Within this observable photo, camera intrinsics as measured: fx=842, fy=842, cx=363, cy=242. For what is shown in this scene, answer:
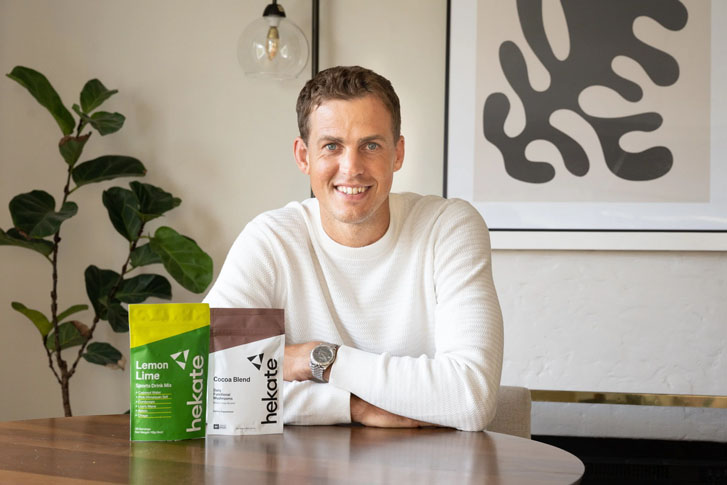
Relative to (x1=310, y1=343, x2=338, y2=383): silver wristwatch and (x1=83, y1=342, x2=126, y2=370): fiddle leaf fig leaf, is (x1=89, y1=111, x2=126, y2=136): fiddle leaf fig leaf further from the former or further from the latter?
(x1=310, y1=343, x2=338, y2=383): silver wristwatch

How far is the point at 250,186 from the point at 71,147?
66 cm

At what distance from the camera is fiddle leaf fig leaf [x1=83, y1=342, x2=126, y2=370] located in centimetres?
303

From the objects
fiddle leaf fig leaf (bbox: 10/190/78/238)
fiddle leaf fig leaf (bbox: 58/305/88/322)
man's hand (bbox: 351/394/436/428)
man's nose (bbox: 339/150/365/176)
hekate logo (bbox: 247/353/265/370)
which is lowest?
man's hand (bbox: 351/394/436/428)

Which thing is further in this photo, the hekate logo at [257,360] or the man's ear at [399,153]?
the man's ear at [399,153]

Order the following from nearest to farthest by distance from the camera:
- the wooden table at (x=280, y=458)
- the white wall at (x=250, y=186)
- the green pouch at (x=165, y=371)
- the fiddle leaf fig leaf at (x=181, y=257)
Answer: the wooden table at (x=280, y=458) < the green pouch at (x=165, y=371) < the fiddle leaf fig leaf at (x=181, y=257) < the white wall at (x=250, y=186)

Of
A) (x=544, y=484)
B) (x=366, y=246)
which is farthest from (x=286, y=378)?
(x=544, y=484)

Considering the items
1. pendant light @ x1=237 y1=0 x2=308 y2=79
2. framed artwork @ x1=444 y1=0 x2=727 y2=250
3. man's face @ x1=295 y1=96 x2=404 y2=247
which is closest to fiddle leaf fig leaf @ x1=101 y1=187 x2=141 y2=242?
pendant light @ x1=237 y1=0 x2=308 y2=79

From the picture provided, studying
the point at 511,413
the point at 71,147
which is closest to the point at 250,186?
the point at 71,147

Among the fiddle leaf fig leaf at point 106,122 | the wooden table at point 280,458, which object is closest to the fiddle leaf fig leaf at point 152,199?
the fiddle leaf fig leaf at point 106,122

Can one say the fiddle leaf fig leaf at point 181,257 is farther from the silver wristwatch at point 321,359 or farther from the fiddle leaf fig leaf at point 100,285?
the silver wristwatch at point 321,359

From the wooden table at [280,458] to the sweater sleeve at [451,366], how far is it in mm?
61

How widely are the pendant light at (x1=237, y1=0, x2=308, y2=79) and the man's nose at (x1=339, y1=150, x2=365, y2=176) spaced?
4.56ft

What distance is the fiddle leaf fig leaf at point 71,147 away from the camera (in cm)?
301

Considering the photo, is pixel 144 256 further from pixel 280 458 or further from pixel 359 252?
pixel 280 458
